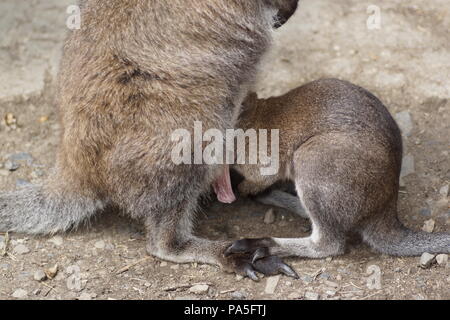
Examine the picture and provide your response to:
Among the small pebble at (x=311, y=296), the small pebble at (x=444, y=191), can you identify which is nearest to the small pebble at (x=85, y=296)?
the small pebble at (x=311, y=296)

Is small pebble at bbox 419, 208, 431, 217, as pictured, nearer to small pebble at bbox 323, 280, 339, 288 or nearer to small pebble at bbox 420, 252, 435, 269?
small pebble at bbox 420, 252, 435, 269

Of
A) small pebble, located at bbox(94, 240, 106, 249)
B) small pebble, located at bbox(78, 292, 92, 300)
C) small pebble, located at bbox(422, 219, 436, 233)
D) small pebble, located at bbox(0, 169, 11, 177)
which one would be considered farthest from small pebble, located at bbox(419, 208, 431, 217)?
small pebble, located at bbox(0, 169, 11, 177)

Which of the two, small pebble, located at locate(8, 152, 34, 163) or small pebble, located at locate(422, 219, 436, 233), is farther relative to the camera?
small pebble, located at locate(8, 152, 34, 163)

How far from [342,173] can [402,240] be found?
0.69 meters

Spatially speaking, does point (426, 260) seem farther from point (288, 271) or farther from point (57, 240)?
point (57, 240)

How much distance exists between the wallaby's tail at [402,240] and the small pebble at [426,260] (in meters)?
0.03

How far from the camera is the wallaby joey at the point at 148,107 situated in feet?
15.9

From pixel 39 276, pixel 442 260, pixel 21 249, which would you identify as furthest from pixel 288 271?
pixel 21 249

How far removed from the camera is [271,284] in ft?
16.3

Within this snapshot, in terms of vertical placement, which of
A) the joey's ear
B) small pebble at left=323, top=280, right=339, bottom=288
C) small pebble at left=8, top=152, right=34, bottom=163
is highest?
the joey's ear

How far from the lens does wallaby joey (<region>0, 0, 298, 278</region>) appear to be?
15.9 ft

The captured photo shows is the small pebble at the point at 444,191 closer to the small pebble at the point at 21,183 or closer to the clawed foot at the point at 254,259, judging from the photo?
the clawed foot at the point at 254,259

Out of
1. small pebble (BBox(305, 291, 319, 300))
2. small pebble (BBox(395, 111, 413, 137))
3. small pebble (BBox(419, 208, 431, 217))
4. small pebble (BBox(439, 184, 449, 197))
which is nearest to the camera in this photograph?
small pebble (BBox(305, 291, 319, 300))

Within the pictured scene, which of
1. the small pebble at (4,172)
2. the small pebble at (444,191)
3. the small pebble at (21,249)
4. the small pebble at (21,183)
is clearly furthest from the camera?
the small pebble at (4,172)
